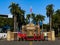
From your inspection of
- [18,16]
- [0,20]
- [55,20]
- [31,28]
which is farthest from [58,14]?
[31,28]

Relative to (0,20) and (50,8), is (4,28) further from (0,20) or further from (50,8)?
(50,8)

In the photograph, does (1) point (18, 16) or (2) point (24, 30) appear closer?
(2) point (24, 30)

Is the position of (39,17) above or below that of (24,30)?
above

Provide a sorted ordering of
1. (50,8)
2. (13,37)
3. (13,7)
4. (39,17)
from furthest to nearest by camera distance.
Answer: (39,17)
(50,8)
(13,7)
(13,37)

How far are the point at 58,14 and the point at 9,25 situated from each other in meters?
26.0

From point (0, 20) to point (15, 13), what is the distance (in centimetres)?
3023

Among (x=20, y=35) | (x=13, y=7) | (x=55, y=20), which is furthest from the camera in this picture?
(x=55, y=20)

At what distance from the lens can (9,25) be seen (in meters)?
114

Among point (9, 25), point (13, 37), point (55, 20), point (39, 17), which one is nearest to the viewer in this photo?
point (13, 37)

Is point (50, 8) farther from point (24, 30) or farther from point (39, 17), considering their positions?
point (24, 30)

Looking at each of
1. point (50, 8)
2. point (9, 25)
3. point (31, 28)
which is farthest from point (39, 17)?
point (31, 28)

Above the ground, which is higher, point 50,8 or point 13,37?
point 50,8

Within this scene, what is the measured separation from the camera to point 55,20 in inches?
4119

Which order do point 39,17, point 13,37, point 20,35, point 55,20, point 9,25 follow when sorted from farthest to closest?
point 39,17
point 9,25
point 55,20
point 13,37
point 20,35
